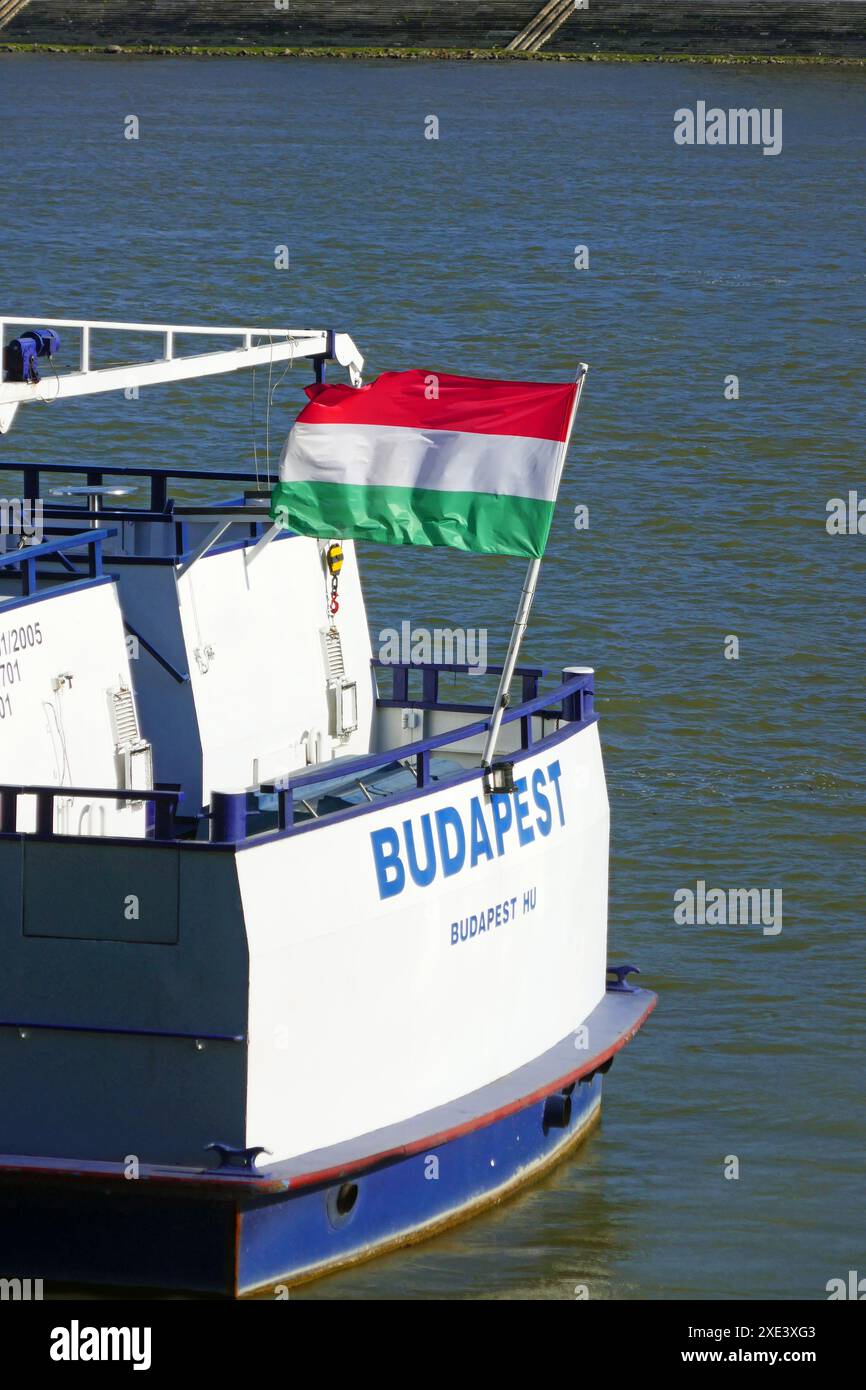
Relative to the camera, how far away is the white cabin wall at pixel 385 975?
32.6 ft

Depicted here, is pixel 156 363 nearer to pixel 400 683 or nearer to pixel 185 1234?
pixel 400 683

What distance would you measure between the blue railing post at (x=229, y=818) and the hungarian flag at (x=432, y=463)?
5.59ft

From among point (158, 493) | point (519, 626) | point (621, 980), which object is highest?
point (158, 493)

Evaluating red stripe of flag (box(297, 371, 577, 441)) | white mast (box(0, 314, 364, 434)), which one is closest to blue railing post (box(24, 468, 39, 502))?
white mast (box(0, 314, 364, 434))

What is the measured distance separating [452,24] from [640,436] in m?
52.9

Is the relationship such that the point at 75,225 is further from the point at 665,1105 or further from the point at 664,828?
the point at 665,1105

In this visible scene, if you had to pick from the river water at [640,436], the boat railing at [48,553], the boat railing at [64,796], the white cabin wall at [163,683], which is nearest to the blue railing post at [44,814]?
the boat railing at [64,796]

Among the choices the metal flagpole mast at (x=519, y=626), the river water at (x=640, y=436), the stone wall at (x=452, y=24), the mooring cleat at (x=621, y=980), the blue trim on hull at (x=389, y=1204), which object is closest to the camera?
the blue trim on hull at (x=389, y=1204)

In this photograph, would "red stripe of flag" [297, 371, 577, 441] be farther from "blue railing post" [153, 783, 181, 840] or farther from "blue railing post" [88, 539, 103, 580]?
"blue railing post" [153, 783, 181, 840]

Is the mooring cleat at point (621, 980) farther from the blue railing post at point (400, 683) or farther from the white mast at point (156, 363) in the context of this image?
the white mast at point (156, 363)

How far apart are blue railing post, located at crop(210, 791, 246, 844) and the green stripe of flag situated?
63.6 inches

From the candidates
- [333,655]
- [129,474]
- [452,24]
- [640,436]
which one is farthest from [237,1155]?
[452,24]

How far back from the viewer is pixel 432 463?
10.8 metres

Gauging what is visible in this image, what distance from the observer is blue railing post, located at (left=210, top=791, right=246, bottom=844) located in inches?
386
